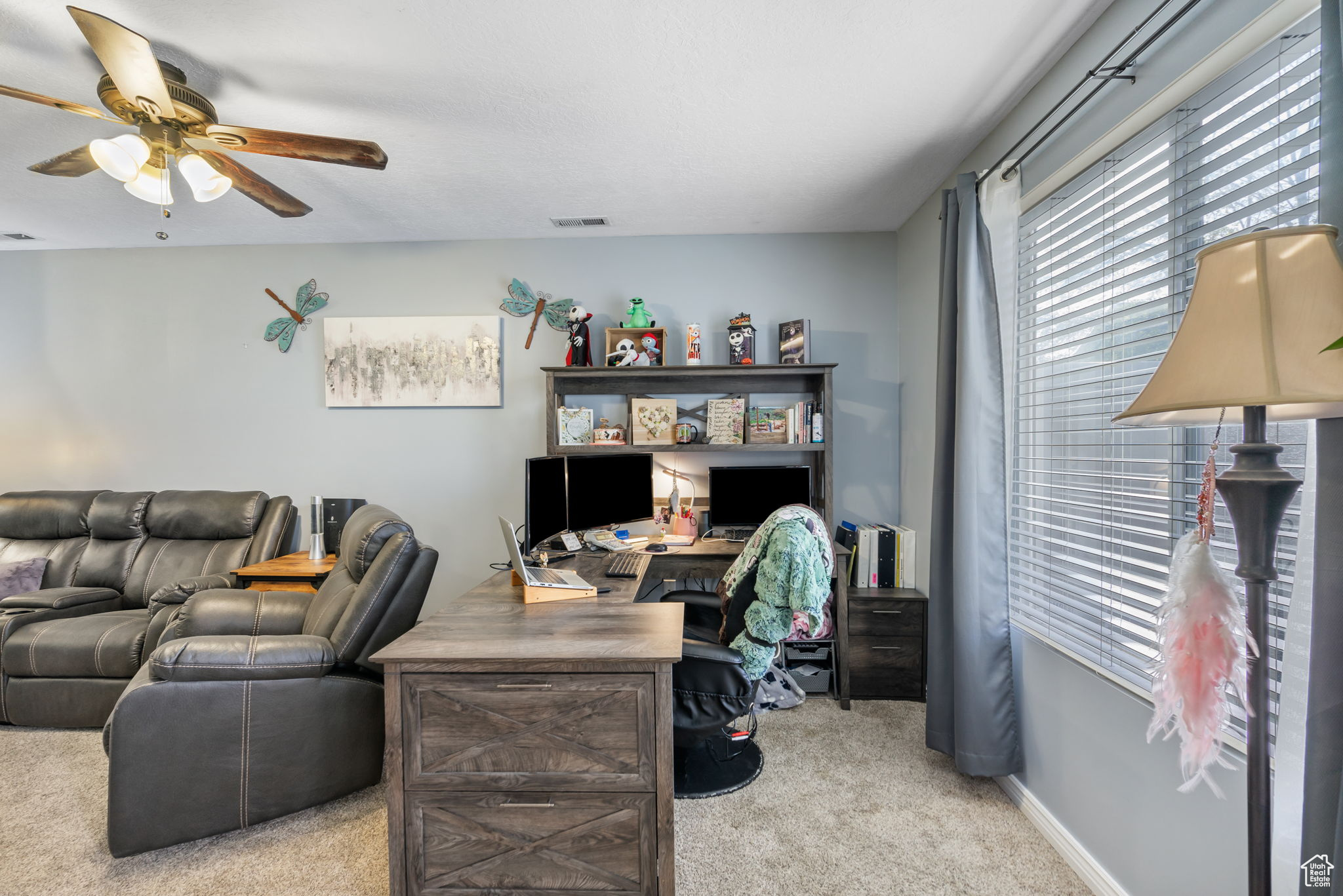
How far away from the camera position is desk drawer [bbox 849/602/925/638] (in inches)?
118

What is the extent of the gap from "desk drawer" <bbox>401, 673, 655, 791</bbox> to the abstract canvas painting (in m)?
2.29

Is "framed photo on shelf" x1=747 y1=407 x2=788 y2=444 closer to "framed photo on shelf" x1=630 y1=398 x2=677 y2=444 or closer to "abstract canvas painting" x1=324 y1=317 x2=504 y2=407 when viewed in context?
"framed photo on shelf" x1=630 y1=398 x2=677 y2=444

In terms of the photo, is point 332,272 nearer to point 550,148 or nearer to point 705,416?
point 550,148

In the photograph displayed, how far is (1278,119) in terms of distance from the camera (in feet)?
3.95

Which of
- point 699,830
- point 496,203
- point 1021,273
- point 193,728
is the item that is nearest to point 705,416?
point 496,203

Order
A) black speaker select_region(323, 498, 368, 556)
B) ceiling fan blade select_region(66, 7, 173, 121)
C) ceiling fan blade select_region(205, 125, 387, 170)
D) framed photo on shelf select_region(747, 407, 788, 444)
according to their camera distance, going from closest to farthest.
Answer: ceiling fan blade select_region(66, 7, 173, 121) → ceiling fan blade select_region(205, 125, 387, 170) → framed photo on shelf select_region(747, 407, 788, 444) → black speaker select_region(323, 498, 368, 556)

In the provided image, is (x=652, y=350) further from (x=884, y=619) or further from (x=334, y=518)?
(x=334, y=518)

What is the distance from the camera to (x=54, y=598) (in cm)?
290

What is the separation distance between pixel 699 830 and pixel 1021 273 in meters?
2.14

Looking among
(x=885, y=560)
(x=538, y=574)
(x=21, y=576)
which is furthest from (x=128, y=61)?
(x=885, y=560)

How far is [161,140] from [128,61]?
402 millimetres

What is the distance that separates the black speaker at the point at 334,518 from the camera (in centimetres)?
349

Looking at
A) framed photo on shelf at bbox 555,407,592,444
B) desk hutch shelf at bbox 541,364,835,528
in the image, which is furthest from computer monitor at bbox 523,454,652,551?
framed photo on shelf at bbox 555,407,592,444

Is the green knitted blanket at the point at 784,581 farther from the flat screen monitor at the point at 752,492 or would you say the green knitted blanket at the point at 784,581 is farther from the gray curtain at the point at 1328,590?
the flat screen monitor at the point at 752,492
